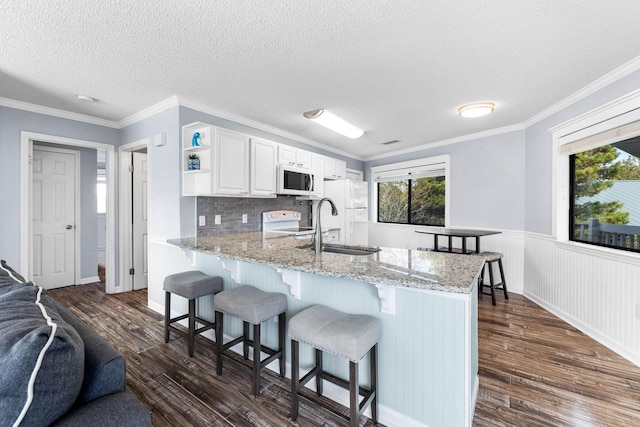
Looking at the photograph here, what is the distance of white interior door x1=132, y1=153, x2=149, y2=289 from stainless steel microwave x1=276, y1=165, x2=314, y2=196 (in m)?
2.09

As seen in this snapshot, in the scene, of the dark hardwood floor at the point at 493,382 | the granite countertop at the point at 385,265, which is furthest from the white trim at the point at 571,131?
the granite countertop at the point at 385,265

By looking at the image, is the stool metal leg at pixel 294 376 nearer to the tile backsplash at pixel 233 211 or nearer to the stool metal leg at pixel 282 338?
the stool metal leg at pixel 282 338

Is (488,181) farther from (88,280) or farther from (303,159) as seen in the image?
(88,280)

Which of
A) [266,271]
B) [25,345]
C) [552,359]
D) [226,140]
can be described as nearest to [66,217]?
[226,140]

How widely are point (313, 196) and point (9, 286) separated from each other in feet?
11.8

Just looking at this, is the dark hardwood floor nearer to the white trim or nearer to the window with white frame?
the window with white frame

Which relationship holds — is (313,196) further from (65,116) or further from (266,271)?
(65,116)

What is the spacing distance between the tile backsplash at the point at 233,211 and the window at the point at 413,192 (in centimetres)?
239

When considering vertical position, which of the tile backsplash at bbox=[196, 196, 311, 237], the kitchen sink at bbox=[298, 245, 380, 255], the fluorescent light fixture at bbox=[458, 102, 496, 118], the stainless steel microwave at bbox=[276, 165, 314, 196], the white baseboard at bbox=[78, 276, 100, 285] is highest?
the fluorescent light fixture at bbox=[458, 102, 496, 118]

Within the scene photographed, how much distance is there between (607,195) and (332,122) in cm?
297

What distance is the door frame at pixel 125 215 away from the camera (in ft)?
12.7

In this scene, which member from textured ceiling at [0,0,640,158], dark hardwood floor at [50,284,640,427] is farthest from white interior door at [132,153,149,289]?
dark hardwood floor at [50,284,640,427]

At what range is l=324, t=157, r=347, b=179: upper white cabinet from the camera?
15.8 ft

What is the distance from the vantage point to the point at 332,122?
3.64 metres
